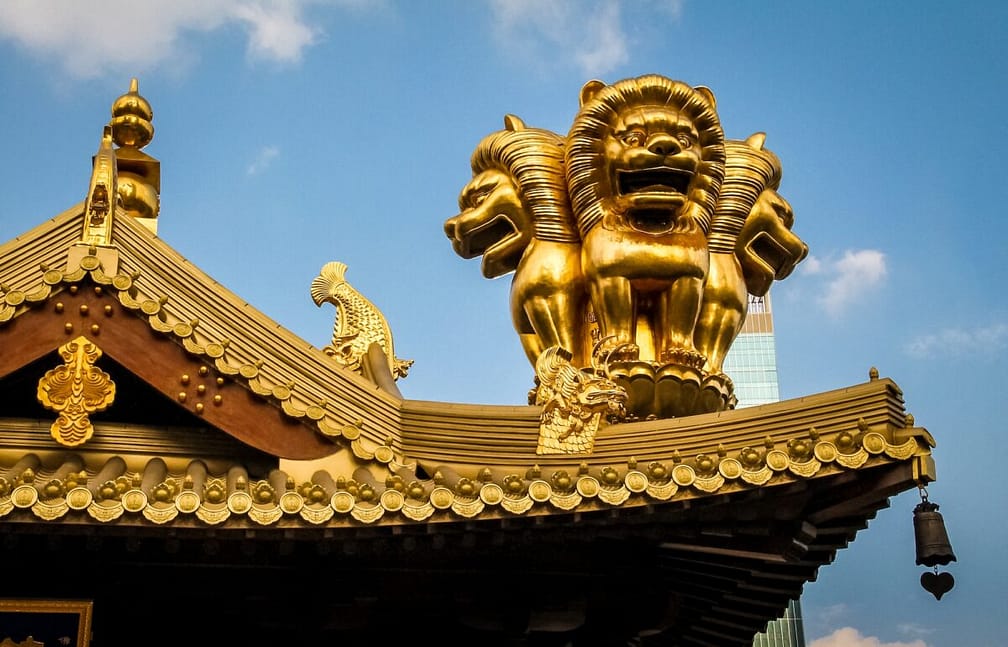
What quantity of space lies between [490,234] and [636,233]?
1.60 metres

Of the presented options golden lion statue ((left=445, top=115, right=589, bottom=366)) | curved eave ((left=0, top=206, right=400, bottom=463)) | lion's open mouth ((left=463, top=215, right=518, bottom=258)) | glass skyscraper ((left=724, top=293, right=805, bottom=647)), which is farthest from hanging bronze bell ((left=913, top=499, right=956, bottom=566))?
glass skyscraper ((left=724, top=293, right=805, bottom=647))

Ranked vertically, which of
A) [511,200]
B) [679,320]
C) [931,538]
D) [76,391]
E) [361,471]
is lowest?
[931,538]

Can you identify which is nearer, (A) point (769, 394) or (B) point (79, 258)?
(B) point (79, 258)

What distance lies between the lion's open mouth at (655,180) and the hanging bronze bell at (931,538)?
3.61 metres

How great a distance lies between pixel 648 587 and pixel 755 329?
63.3 metres

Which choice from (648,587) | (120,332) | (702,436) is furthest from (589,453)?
(120,332)

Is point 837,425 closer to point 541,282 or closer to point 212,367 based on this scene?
point 212,367

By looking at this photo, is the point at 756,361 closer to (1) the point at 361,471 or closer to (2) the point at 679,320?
(2) the point at 679,320

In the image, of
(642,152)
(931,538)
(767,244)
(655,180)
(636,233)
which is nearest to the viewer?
(931,538)

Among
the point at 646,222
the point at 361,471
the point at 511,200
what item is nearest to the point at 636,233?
the point at 646,222

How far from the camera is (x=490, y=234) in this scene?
10.9 metres

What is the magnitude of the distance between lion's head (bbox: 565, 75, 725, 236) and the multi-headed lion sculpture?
0.01 metres

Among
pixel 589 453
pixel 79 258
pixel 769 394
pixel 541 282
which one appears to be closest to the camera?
pixel 589 453

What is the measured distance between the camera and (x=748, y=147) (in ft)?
36.8
